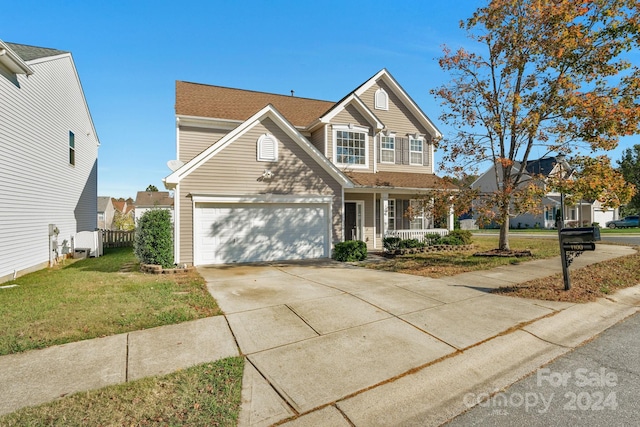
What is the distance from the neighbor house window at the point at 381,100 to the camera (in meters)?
17.1

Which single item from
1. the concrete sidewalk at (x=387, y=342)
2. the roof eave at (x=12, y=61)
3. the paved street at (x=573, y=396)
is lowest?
the paved street at (x=573, y=396)

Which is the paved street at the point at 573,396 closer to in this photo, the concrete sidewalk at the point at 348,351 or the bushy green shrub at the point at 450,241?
the concrete sidewalk at the point at 348,351

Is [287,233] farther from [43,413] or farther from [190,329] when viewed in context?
[43,413]

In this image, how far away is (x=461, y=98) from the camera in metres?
12.7

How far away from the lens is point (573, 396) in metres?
3.51

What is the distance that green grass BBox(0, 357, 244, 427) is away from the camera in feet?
9.64

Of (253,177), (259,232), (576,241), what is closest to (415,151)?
(253,177)

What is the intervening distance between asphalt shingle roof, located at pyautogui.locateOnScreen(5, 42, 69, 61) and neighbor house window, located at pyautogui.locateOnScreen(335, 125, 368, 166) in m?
11.9

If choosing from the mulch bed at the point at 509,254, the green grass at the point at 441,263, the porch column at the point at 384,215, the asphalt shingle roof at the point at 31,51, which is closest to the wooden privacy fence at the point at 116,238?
the asphalt shingle roof at the point at 31,51

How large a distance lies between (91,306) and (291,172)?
7.90 meters

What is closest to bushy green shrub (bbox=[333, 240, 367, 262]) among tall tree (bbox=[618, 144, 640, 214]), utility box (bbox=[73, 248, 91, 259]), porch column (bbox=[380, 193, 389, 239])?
porch column (bbox=[380, 193, 389, 239])

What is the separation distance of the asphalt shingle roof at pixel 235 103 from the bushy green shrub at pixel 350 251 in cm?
725

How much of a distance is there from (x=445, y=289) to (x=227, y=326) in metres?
5.01

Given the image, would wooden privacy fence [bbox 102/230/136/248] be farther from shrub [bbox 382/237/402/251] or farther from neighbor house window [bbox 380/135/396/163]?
neighbor house window [bbox 380/135/396/163]
